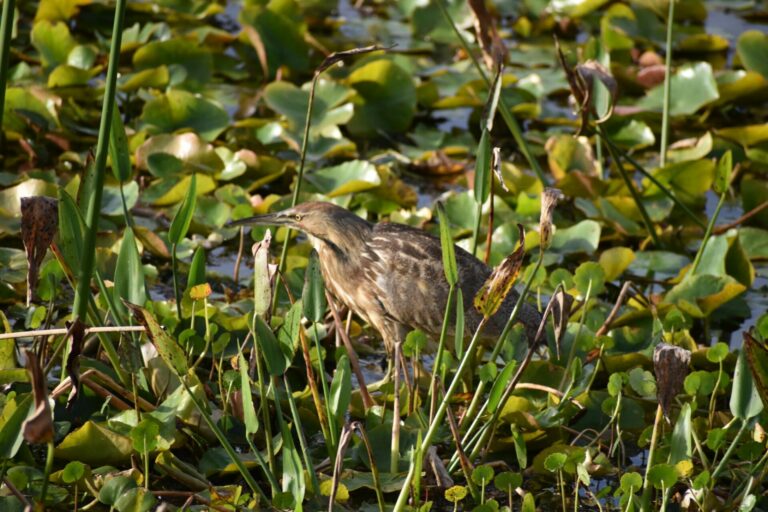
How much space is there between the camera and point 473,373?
3.78m

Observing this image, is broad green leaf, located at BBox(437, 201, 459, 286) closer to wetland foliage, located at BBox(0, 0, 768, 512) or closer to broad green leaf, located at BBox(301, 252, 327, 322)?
wetland foliage, located at BBox(0, 0, 768, 512)

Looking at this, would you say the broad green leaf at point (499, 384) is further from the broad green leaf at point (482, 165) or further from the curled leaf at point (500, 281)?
the broad green leaf at point (482, 165)

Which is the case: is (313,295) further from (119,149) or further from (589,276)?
(589,276)

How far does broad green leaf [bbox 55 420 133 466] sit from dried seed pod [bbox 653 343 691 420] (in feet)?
4.09

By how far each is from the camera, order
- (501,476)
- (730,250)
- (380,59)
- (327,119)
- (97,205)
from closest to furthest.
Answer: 1. (97,205)
2. (501,476)
3. (730,250)
4. (327,119)
5. (380,59)

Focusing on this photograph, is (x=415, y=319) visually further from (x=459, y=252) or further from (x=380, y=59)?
(x=380, y=59)

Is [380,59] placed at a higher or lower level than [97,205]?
lower

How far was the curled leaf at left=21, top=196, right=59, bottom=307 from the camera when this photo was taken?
250cm

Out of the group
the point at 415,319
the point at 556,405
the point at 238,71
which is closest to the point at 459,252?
the point at 415,319

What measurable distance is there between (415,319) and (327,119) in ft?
5.64

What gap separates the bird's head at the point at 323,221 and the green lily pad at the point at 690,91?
91.2 inches

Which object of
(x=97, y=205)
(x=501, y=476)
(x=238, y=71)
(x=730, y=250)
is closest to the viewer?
(x=97, y=205)

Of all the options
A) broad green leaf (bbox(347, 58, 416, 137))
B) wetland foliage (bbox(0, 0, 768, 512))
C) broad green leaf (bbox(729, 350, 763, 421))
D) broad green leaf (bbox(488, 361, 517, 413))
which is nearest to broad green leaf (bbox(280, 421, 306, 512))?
wetland foliage (bbox(0, 0, 768, 512))

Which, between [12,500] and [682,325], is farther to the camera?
[682,325]
